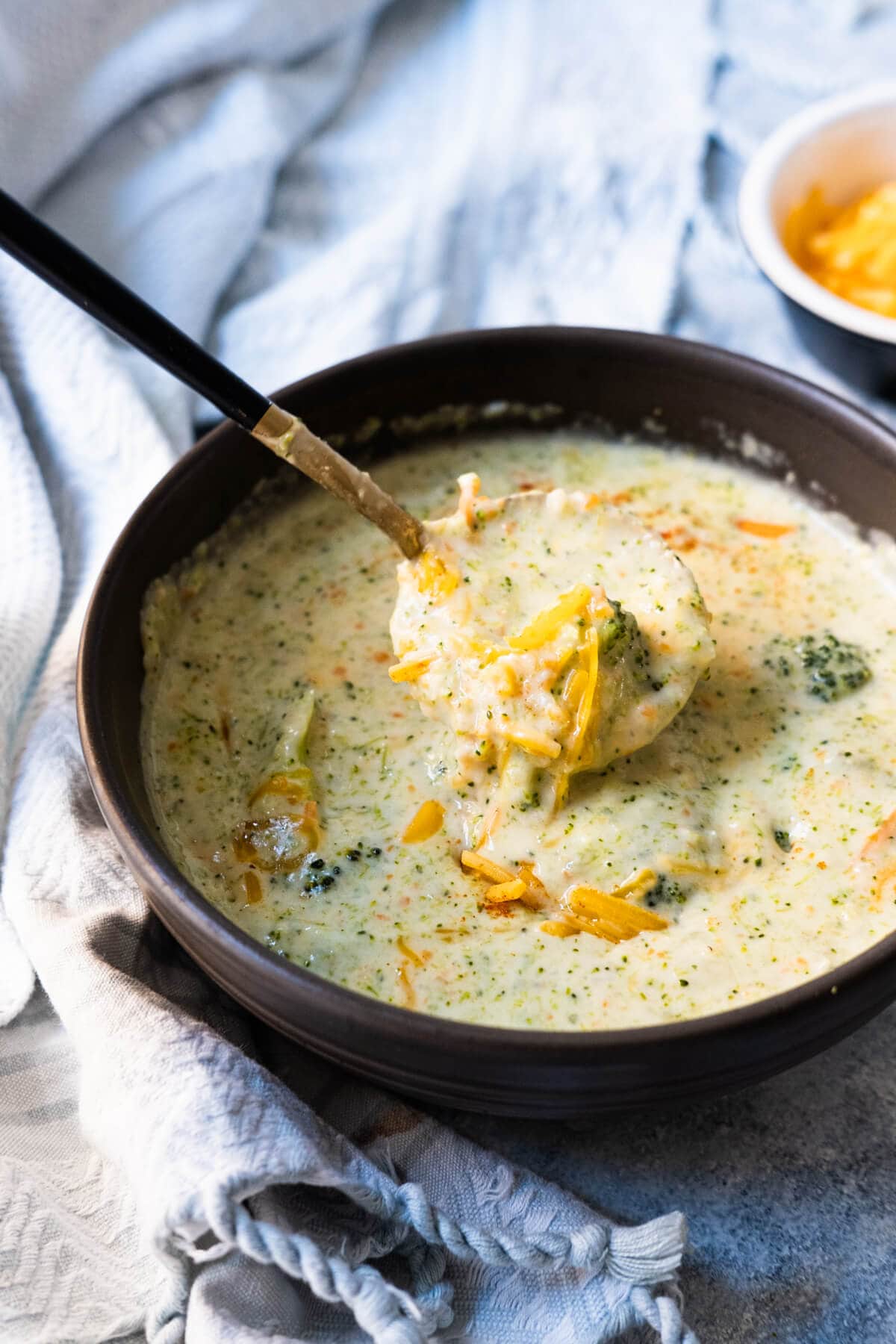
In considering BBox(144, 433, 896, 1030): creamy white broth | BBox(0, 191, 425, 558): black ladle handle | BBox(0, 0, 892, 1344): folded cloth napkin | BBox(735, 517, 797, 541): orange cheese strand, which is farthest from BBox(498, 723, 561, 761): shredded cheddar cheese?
BBox(735, 517, 797, 541): orange cheese strand

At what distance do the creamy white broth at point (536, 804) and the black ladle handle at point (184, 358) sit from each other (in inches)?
15.8

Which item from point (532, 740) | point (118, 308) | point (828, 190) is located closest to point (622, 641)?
point (532, 740)

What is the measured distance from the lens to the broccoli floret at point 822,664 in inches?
107

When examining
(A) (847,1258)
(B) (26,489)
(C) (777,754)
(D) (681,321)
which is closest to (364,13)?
(D) (681,321)

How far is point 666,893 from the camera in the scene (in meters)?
2.34

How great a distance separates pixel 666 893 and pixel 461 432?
4.61 ft

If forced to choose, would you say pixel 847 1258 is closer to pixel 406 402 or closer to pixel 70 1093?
pixel 70 1093

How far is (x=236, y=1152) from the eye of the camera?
80.5 inches

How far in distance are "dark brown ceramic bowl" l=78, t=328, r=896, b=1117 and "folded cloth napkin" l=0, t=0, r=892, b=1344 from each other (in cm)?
19

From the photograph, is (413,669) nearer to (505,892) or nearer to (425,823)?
(425,823)

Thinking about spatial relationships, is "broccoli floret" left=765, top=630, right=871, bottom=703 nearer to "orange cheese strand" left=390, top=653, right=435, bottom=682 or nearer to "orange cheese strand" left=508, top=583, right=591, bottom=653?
"orange cheese strand" left=508, top=583, right=591, bottom=653

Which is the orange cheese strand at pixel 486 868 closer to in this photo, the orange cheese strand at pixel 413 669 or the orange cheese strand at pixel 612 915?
the orange cheese strand at pixel 612 915

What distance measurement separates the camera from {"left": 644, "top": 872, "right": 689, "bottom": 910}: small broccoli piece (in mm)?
2330

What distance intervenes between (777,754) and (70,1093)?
138 centimetres
